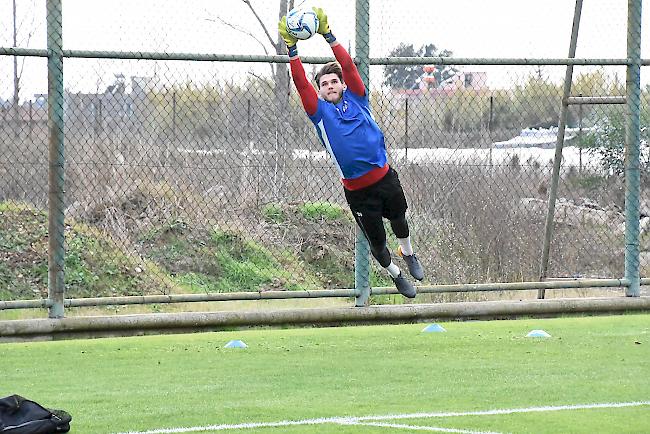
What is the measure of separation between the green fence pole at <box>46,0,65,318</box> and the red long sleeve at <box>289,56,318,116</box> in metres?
2.64

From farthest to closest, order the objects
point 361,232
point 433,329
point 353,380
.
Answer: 1. point 361,232
2. point 433,329
3. point 353,380

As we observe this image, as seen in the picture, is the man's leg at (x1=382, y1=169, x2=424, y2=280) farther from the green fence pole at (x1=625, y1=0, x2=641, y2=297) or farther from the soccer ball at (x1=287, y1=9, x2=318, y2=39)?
the green fence pole at (x1=625, y1=0, x2=641, y2=297)

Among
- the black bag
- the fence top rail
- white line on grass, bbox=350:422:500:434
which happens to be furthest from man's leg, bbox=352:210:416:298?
the black bag

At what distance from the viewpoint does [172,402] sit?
24.3 feet

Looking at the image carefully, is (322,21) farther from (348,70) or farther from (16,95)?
(16,95)

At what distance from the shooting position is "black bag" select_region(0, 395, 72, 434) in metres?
6.22

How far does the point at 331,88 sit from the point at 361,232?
8.27ft

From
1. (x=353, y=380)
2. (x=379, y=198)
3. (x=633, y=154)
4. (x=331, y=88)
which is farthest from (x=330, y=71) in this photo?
(x=633, y=154)

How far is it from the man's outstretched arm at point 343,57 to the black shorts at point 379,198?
69cm

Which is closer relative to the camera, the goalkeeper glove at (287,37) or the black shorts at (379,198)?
the goalkeeper glove at (287,37)

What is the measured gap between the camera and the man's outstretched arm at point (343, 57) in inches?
348

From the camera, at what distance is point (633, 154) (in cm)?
1235

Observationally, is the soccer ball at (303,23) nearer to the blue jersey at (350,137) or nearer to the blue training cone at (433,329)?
the blue jersey at (350,137)

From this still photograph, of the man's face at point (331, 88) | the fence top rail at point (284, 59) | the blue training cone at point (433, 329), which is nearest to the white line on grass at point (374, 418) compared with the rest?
the man's face at point (331, 88)
